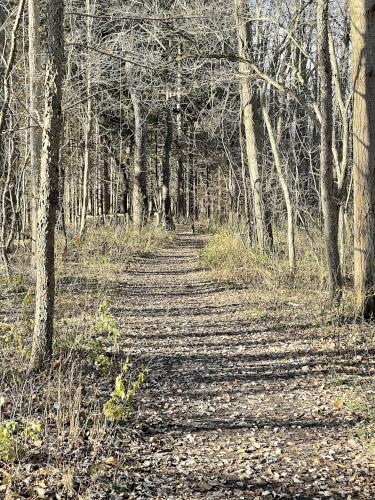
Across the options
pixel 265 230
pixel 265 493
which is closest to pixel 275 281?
pixel 265 230

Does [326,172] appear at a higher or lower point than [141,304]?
higher

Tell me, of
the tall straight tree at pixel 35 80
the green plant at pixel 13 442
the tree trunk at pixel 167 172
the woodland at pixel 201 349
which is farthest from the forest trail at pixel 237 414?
the tree trunk at pixel 167 172

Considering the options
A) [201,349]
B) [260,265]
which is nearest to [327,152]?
[201,349]

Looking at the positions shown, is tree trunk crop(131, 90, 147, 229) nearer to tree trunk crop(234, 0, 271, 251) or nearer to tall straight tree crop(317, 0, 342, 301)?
tree trunk crop(234, 0, 271, 251)

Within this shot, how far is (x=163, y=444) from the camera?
425cm

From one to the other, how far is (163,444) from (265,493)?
3.44 feet

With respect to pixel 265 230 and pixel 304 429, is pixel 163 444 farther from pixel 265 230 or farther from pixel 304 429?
pixel 265 230

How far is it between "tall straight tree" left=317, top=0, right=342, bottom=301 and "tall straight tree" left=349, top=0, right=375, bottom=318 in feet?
1.27

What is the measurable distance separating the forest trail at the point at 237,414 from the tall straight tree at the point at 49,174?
1.26 meters

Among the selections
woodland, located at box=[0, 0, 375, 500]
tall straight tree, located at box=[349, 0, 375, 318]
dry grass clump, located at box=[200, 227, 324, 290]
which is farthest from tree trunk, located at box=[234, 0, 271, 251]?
tall straight tree, located at box=[349, 0, 375, 318]

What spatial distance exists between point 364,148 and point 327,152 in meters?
0.61

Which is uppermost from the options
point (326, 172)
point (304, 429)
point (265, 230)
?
point (326, 172)

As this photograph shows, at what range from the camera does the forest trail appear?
11.9ft

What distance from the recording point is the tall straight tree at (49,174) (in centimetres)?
500
